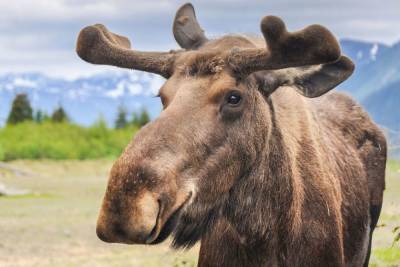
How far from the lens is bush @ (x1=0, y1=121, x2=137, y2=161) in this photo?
7050 cm

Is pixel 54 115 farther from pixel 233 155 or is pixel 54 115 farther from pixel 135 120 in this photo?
pixel 233 155

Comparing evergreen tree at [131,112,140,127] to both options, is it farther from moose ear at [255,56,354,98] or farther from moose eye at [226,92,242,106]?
moose eye at [226,92,242,106]

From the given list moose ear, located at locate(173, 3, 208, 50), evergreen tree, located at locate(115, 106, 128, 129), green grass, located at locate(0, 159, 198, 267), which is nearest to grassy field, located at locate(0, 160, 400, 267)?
green grass, located at locate(0, 159, 198, 267)

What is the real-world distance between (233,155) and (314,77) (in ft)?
3.21

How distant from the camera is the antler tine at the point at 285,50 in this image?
5.67 m

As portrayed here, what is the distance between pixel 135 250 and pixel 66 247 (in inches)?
80.8

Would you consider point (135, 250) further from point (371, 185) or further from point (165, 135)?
point (165, 135)

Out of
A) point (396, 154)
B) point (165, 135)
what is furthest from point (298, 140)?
point (396, 154)

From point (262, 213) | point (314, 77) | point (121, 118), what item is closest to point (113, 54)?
point (314, 77)

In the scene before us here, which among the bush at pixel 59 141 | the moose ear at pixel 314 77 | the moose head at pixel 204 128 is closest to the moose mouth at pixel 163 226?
the moose head at pixel 204 128

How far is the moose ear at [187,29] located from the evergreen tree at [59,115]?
3559 inches

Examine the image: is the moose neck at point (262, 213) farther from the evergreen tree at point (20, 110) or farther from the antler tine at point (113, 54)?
the evergreen tree at point (20, 110)

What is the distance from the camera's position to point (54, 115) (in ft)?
324

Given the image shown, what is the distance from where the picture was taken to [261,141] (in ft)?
19.7
